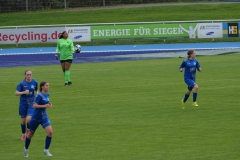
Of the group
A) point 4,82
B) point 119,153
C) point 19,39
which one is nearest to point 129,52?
point 19,39

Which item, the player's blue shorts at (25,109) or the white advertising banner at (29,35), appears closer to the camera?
the player's blue shorts at (25,109)

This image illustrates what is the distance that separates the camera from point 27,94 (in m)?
16.1

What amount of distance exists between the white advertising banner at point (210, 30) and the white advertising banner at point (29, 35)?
11010mm

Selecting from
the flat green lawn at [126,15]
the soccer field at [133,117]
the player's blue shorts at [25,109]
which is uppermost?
the flat green lawn at [126,15]

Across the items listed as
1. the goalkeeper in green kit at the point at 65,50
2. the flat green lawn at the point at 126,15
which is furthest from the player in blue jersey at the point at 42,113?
the flat green lawn at the point at 126,15

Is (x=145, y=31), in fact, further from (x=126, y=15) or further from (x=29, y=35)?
(x=126, y=15)

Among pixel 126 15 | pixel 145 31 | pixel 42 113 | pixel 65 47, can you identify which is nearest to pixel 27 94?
pixel 42 113

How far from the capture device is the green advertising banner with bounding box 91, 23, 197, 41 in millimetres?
49000

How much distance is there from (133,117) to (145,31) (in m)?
30.0

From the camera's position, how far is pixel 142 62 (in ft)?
127

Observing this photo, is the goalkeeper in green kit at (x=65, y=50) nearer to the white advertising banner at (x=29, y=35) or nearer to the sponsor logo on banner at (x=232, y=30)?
the white advertising banner at (x=29, y=35)

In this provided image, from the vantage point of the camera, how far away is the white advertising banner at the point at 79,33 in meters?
49.5

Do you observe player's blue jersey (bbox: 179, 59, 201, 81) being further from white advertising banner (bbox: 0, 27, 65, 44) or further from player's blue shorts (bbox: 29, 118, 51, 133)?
white advertising banner (bbox: 0, 27, 65, 44)

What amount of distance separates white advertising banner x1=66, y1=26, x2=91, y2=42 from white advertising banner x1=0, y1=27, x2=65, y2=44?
787 mm
